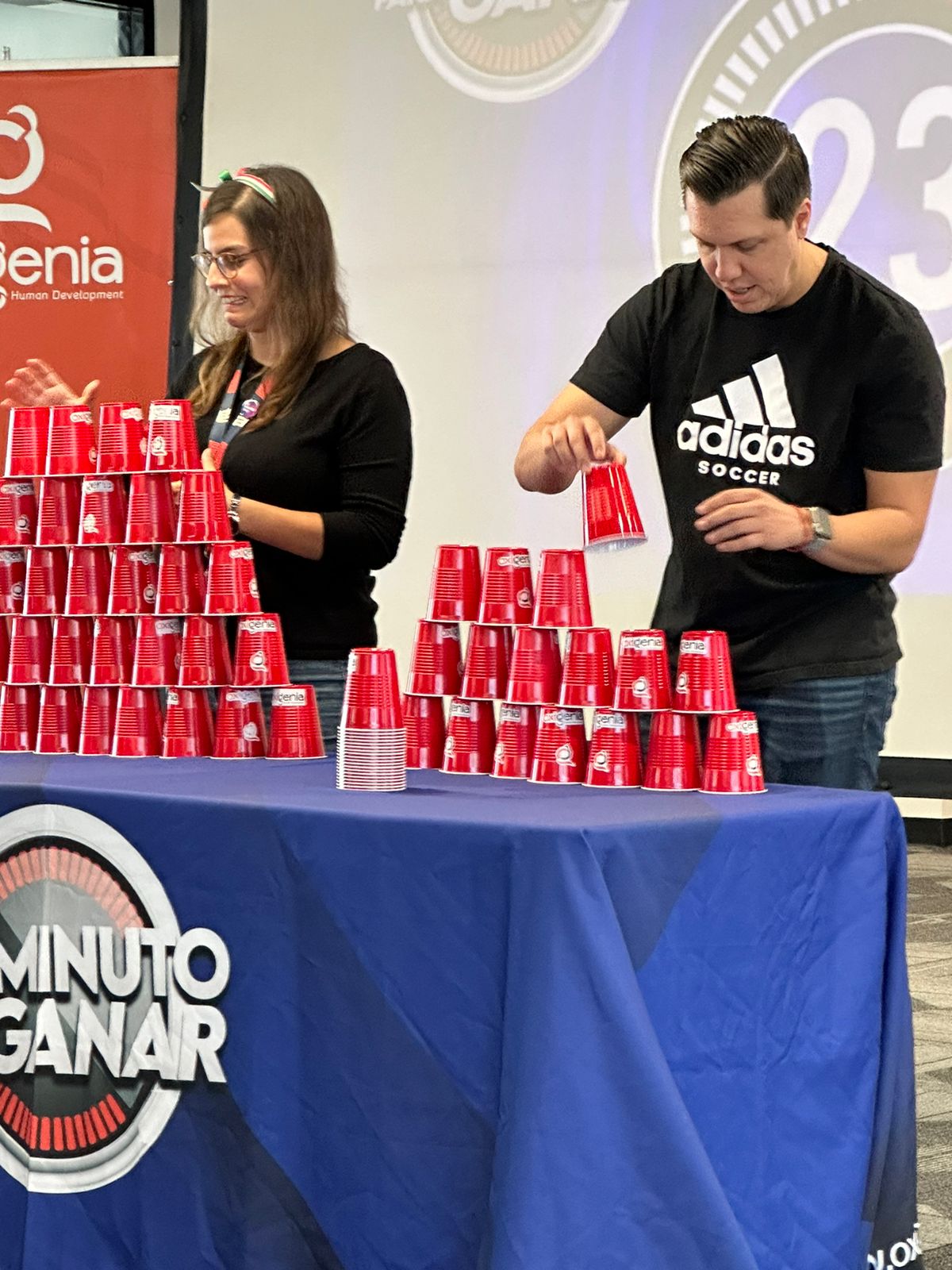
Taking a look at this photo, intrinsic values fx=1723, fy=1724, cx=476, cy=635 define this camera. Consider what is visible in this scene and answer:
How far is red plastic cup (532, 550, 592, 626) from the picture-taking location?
222cm

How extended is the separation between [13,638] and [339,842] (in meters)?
0.82

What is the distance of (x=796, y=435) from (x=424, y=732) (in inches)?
25.1

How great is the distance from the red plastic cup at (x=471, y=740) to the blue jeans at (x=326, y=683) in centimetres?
43

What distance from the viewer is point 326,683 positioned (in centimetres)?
273

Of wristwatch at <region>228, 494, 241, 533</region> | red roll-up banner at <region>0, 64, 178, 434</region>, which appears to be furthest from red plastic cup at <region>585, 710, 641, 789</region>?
red roll-up banner at <region>0, 64, 178, 434</region>

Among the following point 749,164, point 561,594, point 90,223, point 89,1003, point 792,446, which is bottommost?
point 89,1003

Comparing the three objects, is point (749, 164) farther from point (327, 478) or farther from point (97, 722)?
point (97, 722)

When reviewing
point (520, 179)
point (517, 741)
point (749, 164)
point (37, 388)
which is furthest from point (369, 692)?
point (520, 179)

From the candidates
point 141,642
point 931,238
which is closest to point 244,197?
point 141,642

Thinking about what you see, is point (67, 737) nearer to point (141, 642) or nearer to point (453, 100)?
point (141, 642)

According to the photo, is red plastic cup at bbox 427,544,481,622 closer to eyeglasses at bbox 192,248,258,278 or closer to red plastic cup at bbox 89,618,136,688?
red plastic cup at bbox 89,618,136,688

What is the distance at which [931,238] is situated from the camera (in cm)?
546

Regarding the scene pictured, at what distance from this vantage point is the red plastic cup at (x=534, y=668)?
221cm

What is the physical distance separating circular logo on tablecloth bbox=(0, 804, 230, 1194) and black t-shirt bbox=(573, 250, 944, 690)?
33.1 inches
